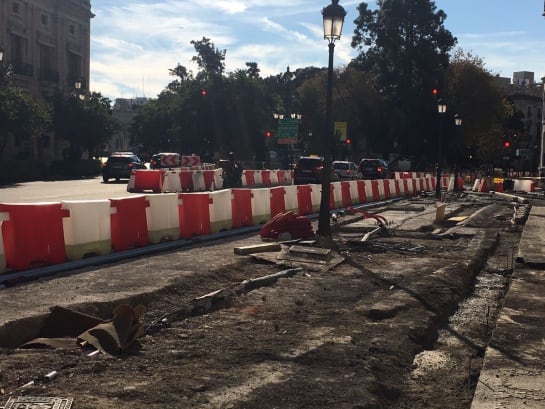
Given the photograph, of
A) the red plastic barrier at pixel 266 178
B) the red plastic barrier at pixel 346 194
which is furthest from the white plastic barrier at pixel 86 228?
the red plastic barrier at pixel 266 178

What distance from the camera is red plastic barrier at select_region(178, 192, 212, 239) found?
12.9m

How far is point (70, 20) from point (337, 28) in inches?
2238

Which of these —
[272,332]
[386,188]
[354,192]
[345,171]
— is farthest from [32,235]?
[345,171]

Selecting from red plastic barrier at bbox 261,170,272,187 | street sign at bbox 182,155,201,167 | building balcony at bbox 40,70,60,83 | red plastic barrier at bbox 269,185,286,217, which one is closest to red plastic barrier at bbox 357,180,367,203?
red plastic barrier at bbox 269,185,286,217

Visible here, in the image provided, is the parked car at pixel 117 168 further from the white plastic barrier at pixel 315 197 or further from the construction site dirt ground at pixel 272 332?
the construction site dirt ground at pixel 272 332

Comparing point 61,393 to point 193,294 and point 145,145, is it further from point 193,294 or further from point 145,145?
point 145,145

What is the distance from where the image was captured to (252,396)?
14.6ft

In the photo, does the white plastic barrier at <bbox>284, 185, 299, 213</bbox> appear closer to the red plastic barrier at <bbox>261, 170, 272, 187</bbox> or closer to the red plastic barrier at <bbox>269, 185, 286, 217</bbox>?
the red plastic barrier at <bbox>269, 185, 286, 217</bbox>

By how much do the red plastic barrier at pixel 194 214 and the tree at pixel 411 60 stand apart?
A: 51374 millimetres

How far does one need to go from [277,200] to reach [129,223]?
6811 mm

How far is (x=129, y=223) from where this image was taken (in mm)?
11219

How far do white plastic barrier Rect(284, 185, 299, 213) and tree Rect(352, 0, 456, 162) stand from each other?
46.0 m

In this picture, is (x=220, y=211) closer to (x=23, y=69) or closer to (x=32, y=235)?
(x=32, y=235)

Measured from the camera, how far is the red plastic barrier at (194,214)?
12938 mm
